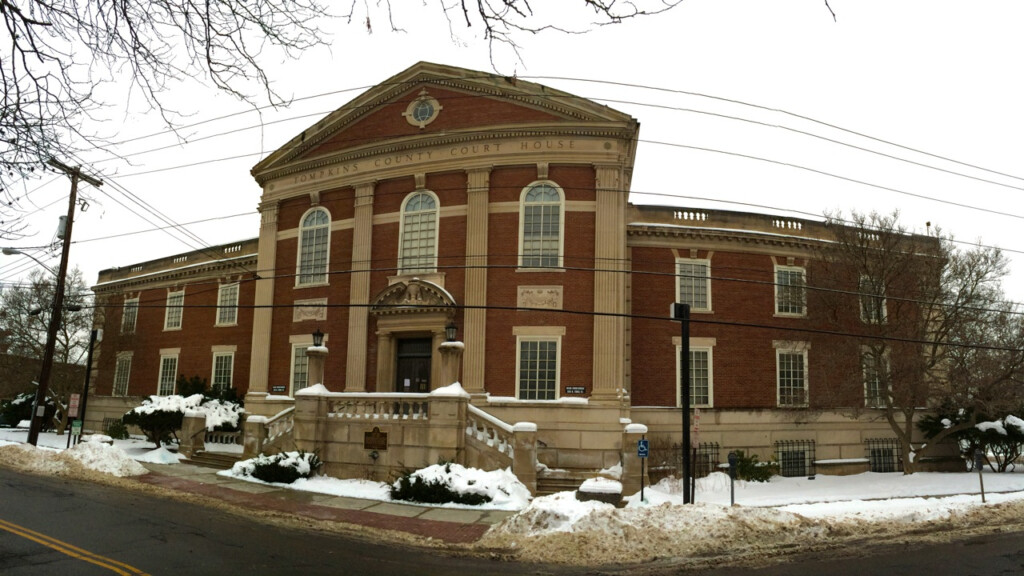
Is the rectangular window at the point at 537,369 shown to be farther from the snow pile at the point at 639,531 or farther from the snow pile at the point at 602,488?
the snow pile at the point at 639,531

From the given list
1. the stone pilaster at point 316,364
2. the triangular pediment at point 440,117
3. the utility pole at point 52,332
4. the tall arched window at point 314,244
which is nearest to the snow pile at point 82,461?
the utility pole at point 52,332

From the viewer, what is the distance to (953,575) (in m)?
9.96

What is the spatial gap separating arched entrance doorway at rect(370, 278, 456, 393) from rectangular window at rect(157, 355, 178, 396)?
52.5 ft

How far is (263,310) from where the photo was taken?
2817 centimetres

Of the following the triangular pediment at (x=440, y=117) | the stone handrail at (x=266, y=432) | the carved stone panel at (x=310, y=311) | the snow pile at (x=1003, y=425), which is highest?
the triangular pediment at (x=440, y=117)

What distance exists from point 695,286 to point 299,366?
54.1 ft

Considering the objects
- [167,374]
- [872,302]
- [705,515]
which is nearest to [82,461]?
[167,374]

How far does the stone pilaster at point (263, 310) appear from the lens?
27.4m

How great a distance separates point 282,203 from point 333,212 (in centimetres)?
312

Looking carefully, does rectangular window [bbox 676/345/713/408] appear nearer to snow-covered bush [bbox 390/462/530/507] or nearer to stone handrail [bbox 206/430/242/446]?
snow-covered bush [bbox 390/462/530/507]

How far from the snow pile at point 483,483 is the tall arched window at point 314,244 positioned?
1245 cm

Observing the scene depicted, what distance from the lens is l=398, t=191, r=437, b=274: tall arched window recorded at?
25.2 meters

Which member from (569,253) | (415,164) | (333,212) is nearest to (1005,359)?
(569,253)

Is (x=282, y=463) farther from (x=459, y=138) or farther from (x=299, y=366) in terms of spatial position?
(x=459, y=138)
